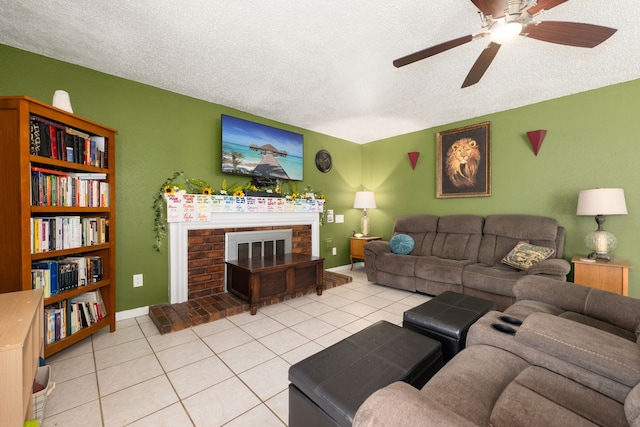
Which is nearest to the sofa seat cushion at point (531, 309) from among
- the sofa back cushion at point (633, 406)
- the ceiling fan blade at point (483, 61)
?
the sofa back cushion at point (633, 406)

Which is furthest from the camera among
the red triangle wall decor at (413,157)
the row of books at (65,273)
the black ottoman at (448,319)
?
the red triangle wall decor at (413,157)

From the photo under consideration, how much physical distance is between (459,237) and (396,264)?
1.00m

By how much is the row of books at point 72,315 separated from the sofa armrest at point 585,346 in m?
2.99

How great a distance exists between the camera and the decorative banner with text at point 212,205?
2.83m

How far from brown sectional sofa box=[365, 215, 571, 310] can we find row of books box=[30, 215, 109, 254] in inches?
126

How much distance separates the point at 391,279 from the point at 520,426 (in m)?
2.91

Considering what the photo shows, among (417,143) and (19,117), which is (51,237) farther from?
(417,143)

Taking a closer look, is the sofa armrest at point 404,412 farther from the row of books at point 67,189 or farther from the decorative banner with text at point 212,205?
the decorative banner with text at point 212,205

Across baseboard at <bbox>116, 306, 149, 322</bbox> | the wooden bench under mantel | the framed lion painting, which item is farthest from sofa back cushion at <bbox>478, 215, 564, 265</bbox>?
baseboard at <bbox>116, 306, 149, 322</bbox>

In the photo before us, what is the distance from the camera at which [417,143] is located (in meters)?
4.43

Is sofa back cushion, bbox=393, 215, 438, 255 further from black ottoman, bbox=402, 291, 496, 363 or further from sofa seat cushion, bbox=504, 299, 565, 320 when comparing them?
sofa seat cushion, bbox=504, 299, 565, 320

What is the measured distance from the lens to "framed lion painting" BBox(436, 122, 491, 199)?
370cm

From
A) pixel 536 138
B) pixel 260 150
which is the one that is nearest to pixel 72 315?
pixel 260 150

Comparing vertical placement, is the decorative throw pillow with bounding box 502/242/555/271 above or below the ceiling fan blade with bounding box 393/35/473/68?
below
